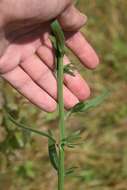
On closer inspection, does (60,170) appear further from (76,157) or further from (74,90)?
(76,157)

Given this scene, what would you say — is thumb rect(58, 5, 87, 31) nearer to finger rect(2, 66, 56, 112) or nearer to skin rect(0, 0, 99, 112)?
skin rect(0, 0, 99, 112)

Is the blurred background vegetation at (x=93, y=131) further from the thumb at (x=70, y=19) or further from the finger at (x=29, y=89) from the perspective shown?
the thumb at (x=70, y=19)

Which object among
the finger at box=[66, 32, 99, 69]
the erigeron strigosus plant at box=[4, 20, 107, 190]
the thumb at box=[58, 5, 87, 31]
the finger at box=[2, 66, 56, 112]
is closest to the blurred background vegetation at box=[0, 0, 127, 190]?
the finger at box=[2, 66, 56, 112]

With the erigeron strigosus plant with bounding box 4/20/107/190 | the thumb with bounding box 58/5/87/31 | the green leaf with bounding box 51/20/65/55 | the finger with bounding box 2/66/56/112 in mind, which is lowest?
the erigeron strigosus plant with bounding box 4/20/107/190

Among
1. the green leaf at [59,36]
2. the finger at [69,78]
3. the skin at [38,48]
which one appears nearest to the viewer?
the green leaf at [59,36]

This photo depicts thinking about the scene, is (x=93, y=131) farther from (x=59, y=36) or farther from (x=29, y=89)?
(x=59, y=36)

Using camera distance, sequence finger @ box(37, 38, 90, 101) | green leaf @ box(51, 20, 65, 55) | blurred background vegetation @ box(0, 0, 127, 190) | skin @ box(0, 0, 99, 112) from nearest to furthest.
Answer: green leaf @ box(51, 20, 65, 55), skin @ box(0, 0, 99, 112), finger @ box(37, 38, 90, 101), blurred background vegetation @ box(0, 0, 127, 190)

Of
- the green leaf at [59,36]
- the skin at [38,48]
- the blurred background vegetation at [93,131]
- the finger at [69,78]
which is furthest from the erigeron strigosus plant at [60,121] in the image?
the blurred background vegetation at [93,131]
